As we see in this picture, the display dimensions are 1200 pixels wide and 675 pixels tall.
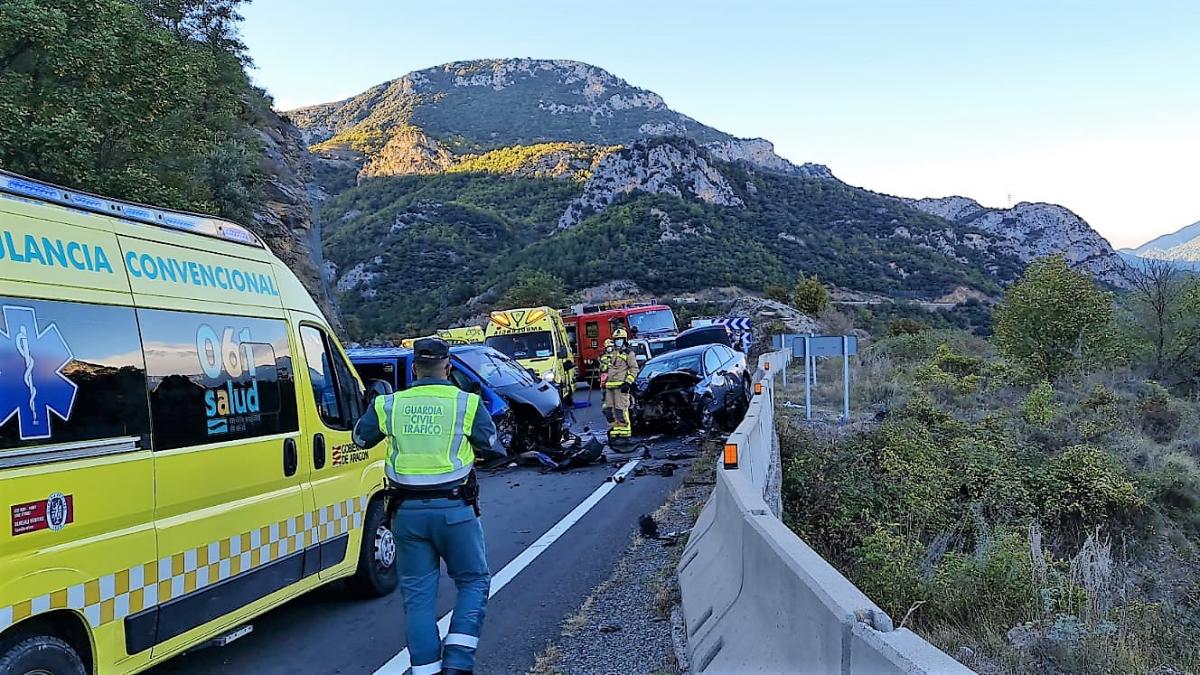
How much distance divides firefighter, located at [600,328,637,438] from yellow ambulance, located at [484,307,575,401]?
242 inches

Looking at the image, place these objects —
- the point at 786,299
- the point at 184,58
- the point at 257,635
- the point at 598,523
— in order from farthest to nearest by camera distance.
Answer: the point at 786,299 → the point at 184,58 → the point at 598,523 → the point at 257,635

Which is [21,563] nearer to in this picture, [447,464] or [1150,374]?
[447,464]

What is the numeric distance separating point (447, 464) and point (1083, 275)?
22.2 metres

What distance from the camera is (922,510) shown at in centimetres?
1038

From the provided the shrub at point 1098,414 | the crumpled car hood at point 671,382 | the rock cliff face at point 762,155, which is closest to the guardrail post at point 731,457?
the crumpled car hood at point 671,382

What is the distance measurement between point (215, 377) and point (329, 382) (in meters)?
1.32

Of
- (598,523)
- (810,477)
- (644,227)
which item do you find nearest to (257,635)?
(598,523)

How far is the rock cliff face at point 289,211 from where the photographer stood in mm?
25484

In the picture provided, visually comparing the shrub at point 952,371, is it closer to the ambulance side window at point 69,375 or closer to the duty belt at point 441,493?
the duty belt at point 441,493

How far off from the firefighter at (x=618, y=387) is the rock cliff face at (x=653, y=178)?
64135 mm

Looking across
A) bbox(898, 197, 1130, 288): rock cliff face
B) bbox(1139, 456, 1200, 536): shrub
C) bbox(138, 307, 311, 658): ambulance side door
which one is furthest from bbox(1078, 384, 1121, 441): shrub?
bbox(898, 197, 1130, 288): rock cliff face

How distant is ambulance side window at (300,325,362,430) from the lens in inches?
234

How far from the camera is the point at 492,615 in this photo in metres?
6.09

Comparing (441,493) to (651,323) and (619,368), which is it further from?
(651,323)
